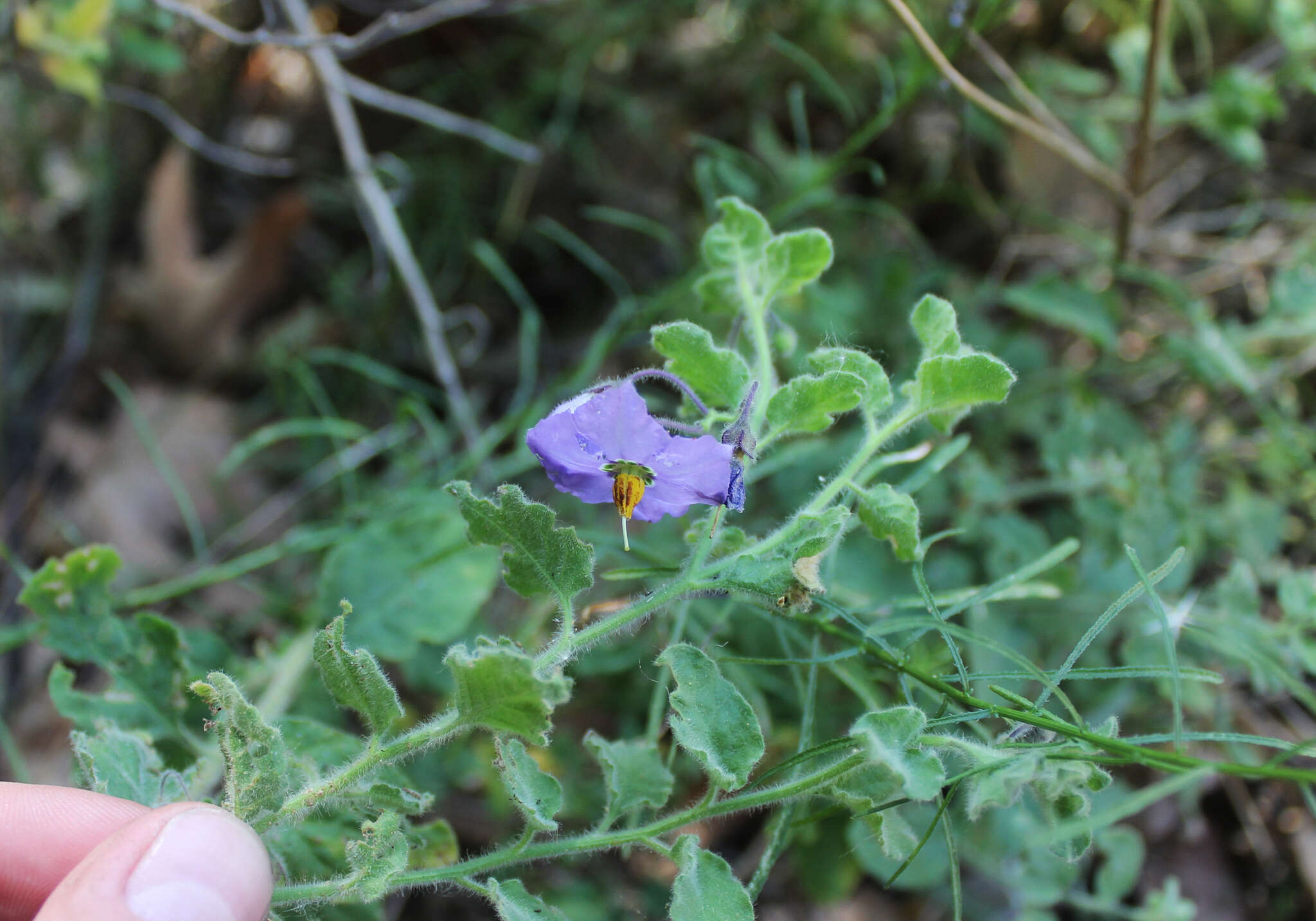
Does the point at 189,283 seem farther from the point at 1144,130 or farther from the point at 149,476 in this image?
the point at 1144,130

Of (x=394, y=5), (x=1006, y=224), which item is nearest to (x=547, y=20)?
(x=394, y=5)

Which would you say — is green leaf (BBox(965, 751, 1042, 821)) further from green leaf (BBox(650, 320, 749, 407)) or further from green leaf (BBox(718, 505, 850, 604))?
green leaf (BBox(650, 320, 749, 407))

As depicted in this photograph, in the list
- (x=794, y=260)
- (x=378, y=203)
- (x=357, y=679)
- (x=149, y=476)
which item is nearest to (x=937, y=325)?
(x=794, y=260)

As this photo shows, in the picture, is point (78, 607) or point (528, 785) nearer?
point (528, 785)

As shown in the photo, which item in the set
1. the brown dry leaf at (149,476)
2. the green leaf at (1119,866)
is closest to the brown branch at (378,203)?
the brown dry leaf at (149,476)

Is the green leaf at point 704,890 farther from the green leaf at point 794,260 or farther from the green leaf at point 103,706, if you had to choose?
the green leaf at point 103,706
